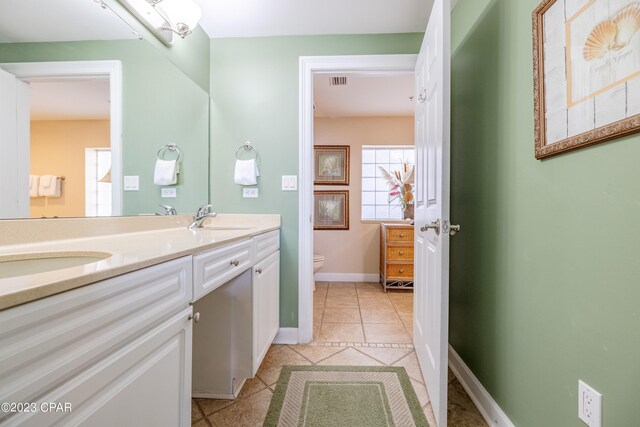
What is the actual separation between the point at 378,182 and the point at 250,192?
237 cm

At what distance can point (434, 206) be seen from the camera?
1403 millimetres

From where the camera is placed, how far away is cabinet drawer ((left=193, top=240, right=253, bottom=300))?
0.97 m

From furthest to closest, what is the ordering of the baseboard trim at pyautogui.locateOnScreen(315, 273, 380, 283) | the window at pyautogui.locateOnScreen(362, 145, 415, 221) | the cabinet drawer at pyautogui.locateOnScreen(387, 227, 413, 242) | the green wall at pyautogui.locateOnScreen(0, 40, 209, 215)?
the window at pyautogui.locateOnScreen(362, 145, 415, 221), the baseboard trim at pyautogui.locateOnScreen(315, 273, 380, 283), the cabinet drawer at pyautogui.locateOnScreen(387, 227, 413, 242), the green wall at pyautogui.locateOnScreen(0, 40, 209, 215)

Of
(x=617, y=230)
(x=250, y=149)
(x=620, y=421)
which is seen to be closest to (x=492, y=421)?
(x=620, y=421)

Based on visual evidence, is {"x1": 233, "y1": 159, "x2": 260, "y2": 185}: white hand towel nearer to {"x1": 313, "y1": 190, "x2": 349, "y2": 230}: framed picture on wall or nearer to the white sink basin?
the white sink basin

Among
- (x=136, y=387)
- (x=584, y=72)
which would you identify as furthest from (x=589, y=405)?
(x=136, y=387)

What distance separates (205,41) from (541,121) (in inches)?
84.6

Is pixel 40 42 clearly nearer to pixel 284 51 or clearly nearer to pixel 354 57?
pixel 284 51

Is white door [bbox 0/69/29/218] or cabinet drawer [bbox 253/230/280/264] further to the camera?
cabinet drawer [bbox 253/230/280/264]

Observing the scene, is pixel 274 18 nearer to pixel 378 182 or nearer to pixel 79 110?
pixel 79 110

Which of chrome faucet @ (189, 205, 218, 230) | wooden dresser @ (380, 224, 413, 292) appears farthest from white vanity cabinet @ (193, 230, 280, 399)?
wooden dresser @ (380, 224, 413, 292)

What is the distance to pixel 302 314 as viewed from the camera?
83.6 inches

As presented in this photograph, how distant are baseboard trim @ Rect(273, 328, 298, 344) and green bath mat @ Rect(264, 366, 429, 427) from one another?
13.2 inches

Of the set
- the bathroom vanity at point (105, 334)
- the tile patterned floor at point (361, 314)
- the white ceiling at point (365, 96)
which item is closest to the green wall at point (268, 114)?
the tile patterned floor at point (361, 314)
